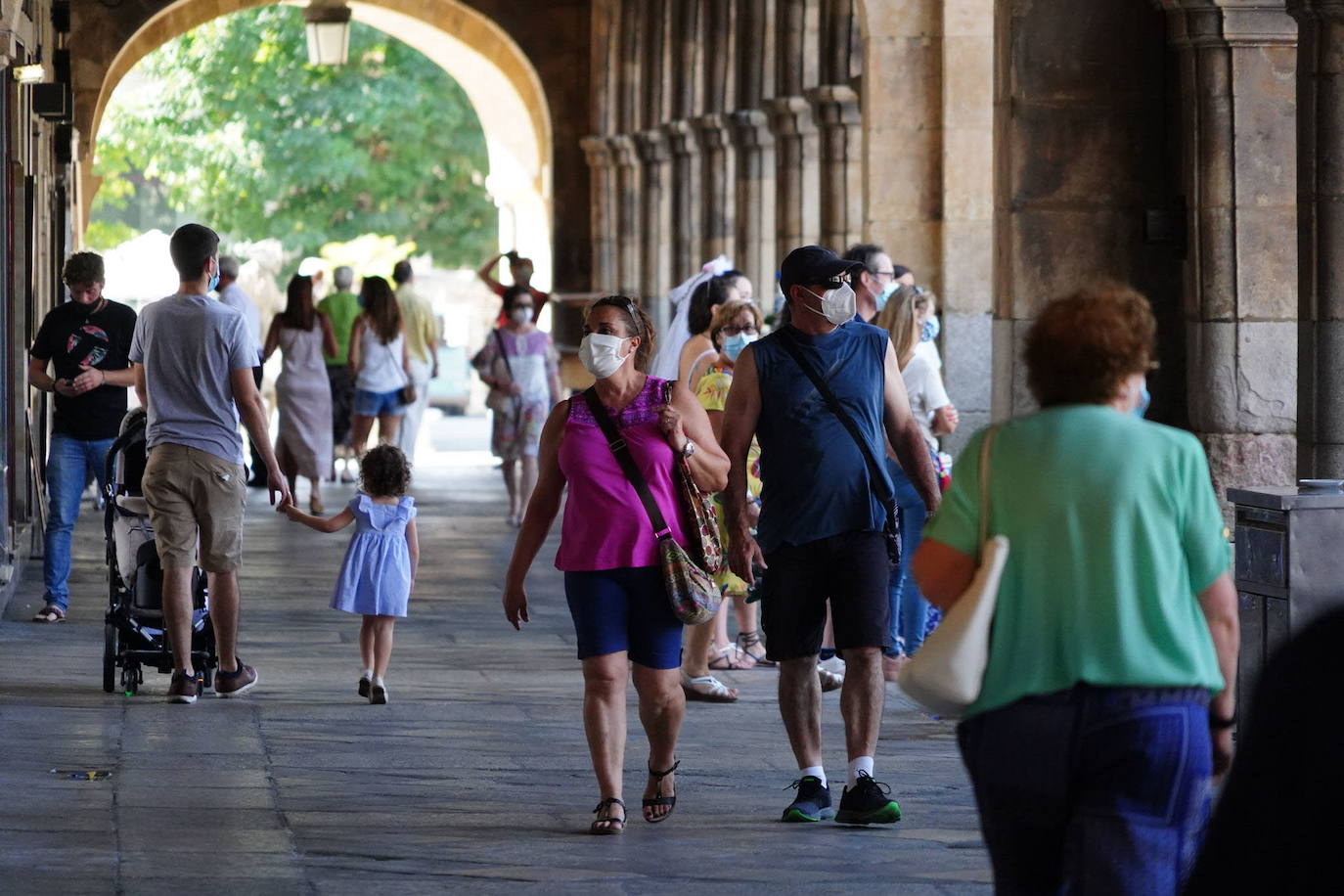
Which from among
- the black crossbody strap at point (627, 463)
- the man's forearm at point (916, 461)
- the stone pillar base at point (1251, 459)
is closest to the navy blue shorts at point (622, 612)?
the black crossbody strap at point (627, 463)

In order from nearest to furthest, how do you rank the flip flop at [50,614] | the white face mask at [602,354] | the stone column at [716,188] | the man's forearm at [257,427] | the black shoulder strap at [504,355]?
the white face mask at [602,354] → the man's forearm at [257,427] → the flip flop at [50,614] → the black shoulder strap at [504,355] → the stone column at [716,188]

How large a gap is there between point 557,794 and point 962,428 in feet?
23.3

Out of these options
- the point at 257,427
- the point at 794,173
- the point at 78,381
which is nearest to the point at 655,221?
the point at 794,173

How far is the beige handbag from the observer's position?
3723 millimetres

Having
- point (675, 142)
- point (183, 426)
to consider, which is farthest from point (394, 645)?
point (675, 142)

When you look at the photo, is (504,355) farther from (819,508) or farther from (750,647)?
(819,508)

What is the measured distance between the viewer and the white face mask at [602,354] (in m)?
6.11

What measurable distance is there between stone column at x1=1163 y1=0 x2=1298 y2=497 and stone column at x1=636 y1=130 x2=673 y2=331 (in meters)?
13.3

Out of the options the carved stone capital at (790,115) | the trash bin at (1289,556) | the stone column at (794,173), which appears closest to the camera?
the trash bin at (1289,556)

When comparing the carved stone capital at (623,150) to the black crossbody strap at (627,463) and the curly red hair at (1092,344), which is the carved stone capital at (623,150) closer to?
the black crossbody strap at (627,463)

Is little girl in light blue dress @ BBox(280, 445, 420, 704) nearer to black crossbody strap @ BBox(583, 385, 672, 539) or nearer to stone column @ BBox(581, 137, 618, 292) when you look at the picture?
black crossbody strap @ BBox(583, 385, 672, 539)

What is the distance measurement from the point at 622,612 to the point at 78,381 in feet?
15.6

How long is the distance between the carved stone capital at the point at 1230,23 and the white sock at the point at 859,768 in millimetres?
4735

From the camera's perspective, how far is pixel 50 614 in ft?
35.3
